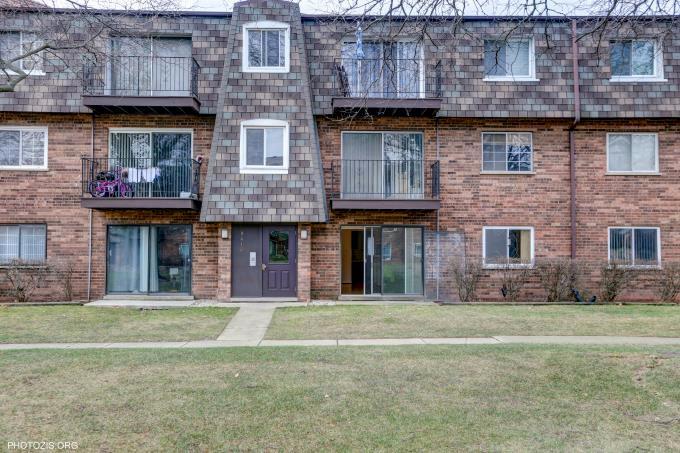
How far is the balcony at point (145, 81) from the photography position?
14414mm

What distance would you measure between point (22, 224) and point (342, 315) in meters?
9.56

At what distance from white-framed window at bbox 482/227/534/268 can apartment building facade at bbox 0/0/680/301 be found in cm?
5

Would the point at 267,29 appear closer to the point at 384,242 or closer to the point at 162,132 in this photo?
the point at 162,132

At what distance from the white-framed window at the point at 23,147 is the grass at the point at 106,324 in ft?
14.1

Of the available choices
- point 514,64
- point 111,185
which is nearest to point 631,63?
point 514,64

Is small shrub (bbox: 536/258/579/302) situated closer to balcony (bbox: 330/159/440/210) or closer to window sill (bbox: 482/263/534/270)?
window sill (bbox: 482/263/534/270)

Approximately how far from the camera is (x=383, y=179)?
49.9 feet

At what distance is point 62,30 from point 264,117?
524 centimetres

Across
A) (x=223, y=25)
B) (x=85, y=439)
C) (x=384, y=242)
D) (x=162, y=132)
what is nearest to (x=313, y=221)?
(x=384, y=242)

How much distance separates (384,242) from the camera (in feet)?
50.1

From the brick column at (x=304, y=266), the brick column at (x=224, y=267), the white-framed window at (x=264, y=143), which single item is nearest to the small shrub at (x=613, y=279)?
the brick column at (x=304, y=266)

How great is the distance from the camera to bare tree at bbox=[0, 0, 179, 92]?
409 inches

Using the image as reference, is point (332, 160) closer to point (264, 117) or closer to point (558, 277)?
point (264, 117)

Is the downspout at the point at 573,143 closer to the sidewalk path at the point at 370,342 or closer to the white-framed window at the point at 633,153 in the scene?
the white-framed window at the point at 633,153
